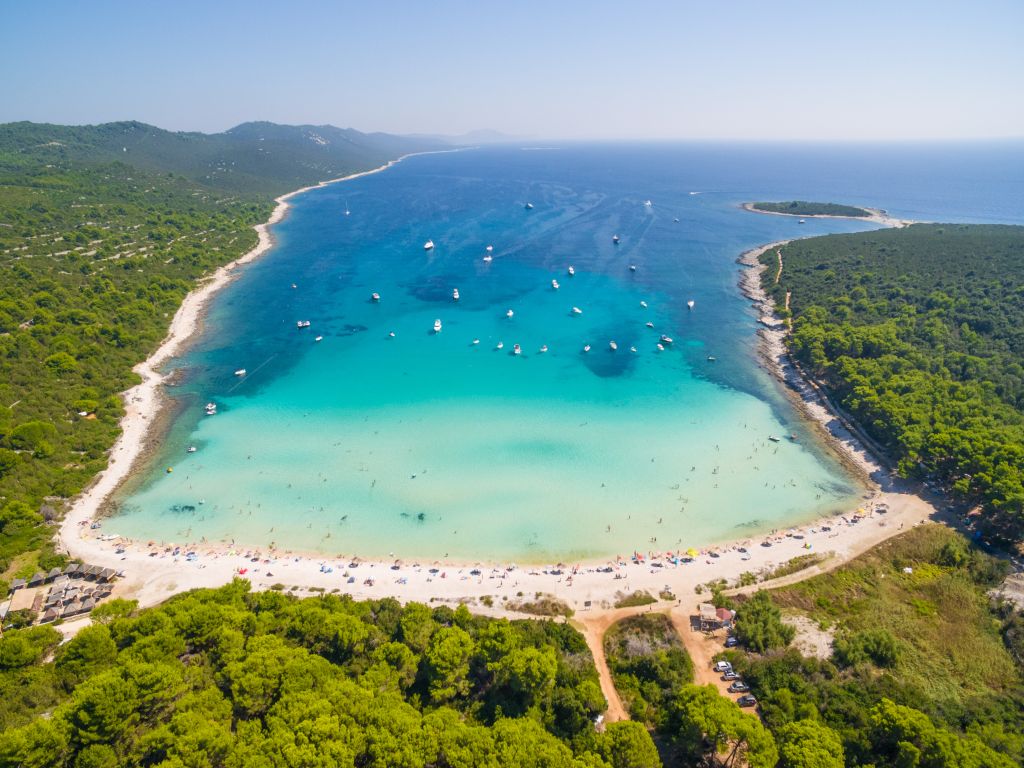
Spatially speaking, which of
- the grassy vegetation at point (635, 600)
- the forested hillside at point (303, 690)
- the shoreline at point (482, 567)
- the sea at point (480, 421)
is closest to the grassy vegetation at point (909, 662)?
the shoreline at point (482, 567)

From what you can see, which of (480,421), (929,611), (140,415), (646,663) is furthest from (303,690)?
(140,415)

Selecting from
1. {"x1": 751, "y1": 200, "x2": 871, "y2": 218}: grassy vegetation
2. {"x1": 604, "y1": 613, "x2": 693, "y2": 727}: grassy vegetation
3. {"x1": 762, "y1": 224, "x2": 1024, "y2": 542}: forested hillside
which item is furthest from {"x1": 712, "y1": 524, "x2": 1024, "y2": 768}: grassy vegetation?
→ {"x1": 751, "y1": 200, "x2": 871, "y2": 218}: grassy vegetation

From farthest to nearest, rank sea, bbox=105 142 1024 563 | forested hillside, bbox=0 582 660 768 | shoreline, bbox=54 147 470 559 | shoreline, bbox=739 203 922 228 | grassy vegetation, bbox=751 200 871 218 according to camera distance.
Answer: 1. grassy vegetation, bbox=751 200 871 218
2. shoreline, bbox=739 203 922 228
3. sea, bbox=105 142 1024 563
4. shoreline, bbox=54 147 470 559
5. forested hillside, bbox=0 582 660 768

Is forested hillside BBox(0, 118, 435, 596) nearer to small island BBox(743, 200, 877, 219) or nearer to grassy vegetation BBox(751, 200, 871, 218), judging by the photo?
small island BBox(743, 200, 877, 219)

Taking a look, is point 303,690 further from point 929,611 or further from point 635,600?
point 929,611

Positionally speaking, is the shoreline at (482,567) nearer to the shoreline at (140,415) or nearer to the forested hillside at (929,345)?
the shoreline at (140,415)

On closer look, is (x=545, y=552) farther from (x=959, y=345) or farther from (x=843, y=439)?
(x=959, y=345)
